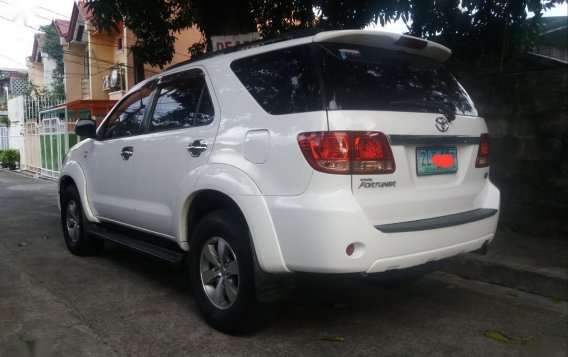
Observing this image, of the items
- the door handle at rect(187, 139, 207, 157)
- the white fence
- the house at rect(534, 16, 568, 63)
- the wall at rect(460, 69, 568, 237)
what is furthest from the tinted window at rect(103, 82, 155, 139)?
the white fence

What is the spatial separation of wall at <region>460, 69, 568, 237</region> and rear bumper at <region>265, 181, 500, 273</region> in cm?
331

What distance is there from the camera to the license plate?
3.10m

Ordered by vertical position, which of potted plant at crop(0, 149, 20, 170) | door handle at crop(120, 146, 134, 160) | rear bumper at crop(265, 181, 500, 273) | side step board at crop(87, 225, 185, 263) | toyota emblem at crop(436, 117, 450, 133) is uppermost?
toyota emblem at crop(436, 117, 450, 133)

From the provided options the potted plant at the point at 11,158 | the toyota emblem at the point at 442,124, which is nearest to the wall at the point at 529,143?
the toyota emblem at the point at 442,124

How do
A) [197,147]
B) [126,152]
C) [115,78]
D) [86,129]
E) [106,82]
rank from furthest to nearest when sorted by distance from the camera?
[106,82]
[115,78]
[86,129]
[126,152]
[197,147]

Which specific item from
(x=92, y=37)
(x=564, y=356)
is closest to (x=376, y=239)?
(x=564, y=356)

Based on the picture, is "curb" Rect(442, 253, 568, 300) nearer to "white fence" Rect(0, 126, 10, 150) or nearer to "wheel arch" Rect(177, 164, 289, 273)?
"wheel arch" Rect(177, 164, 289, 273)

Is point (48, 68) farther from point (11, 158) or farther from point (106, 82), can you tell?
point (106, 82)

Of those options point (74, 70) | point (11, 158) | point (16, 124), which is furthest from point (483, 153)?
point (74, 70)

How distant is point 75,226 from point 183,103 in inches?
92.5

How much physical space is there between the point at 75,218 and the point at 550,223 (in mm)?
5056

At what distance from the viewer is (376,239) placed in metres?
2.81

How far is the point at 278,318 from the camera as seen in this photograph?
3725 millimetres

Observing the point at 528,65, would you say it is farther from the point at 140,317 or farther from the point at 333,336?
the point at 140,317
